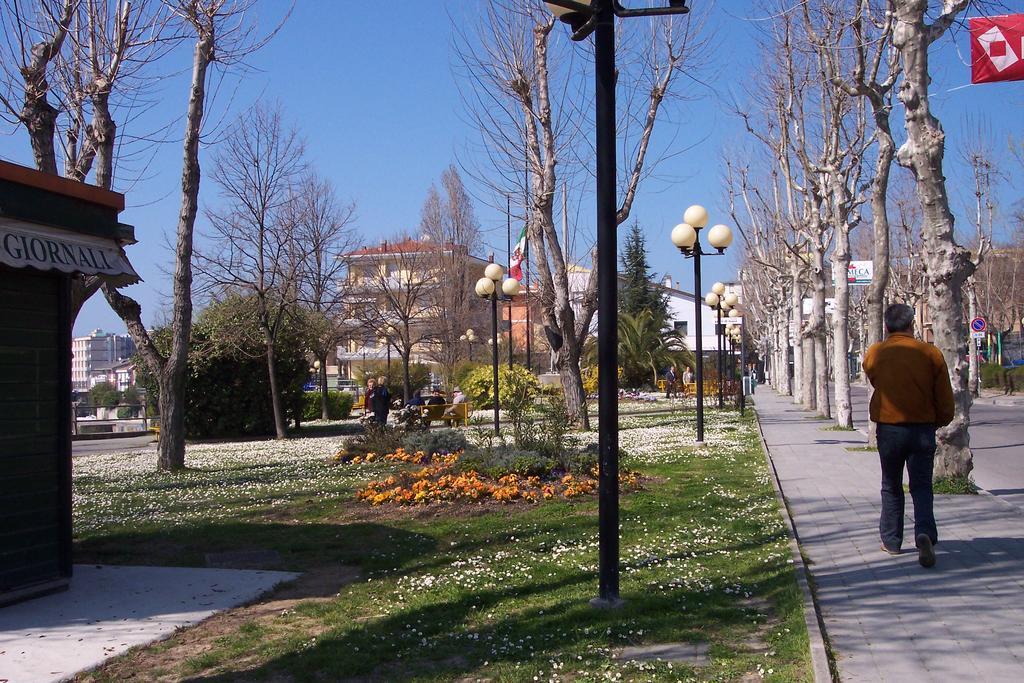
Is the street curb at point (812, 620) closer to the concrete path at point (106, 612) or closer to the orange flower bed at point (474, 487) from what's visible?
the orange flower bed at point (474, 487)

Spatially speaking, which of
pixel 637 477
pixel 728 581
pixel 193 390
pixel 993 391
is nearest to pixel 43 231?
pixel 728 581

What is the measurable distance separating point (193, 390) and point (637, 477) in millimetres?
17926

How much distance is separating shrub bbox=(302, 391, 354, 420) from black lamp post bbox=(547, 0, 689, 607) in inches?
1257

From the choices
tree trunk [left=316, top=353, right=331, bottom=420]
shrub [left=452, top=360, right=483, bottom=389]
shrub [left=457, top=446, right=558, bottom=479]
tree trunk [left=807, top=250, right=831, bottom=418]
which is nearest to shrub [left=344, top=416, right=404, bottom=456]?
shrub [left=457, top=446, right=558, bottom=479]

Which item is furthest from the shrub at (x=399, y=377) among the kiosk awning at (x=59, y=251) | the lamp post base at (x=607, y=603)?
the lamp post base at (x=607, y=603)

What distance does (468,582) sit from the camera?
21.4 ft

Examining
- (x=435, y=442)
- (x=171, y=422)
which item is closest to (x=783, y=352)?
(x=435, y=442)

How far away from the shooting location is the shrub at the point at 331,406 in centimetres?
3709

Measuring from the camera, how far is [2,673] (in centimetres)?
475

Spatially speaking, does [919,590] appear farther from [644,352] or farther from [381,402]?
[644,352]

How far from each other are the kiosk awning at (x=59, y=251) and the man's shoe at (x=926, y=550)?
618cm

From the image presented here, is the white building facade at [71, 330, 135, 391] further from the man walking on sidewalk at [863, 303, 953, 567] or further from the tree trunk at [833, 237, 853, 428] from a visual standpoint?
the man walking on sidewalk at [863, 303, 953, 567]

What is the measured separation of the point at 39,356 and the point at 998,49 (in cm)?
1012

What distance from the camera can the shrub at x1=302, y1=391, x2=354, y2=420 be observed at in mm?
37094
